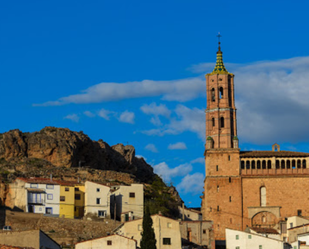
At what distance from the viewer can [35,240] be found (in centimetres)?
7169

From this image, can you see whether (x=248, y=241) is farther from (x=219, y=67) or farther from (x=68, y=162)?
(x=68, y=162)

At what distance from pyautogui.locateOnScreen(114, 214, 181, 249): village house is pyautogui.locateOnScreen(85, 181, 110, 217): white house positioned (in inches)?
614

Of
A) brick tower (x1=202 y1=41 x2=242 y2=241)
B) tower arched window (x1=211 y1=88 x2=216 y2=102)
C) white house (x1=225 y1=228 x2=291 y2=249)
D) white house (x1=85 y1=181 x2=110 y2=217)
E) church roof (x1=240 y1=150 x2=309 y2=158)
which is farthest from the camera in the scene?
tower arched window (x1=211 y1=88 x2=216 y2=102)

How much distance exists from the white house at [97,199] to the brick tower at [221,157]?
1314 centimetres

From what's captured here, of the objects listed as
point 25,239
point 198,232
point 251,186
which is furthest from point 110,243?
point 251,186

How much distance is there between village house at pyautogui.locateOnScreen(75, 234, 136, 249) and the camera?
85.7 meters

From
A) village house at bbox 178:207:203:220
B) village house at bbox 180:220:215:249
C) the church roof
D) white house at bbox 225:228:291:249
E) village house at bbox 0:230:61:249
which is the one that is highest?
the church roof

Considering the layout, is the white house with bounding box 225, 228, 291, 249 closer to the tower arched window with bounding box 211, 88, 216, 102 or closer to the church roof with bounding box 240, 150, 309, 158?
the church roof with bounding box 240, 150, 309, 158

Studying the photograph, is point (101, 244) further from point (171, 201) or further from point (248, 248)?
point (171, 201)

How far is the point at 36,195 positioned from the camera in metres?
112

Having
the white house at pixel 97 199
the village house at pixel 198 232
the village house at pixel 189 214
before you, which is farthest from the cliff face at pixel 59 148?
the village house at pixel 198 232

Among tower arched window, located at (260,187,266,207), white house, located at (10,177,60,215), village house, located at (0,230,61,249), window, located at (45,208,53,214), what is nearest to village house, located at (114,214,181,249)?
window, located at (45,208,53,214)

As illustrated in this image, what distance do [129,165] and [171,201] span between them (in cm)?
2581

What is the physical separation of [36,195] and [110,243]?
1126 inches
